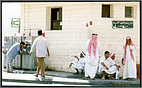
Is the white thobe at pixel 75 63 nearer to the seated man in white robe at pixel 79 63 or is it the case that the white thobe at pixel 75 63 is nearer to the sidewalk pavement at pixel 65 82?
the seated man in white robe at pixel 79 63

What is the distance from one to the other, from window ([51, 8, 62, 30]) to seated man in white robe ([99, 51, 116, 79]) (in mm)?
3237

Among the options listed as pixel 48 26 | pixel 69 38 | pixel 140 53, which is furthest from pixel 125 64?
pixel 48 26

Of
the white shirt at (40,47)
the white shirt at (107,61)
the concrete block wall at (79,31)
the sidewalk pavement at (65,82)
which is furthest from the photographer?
the concrete block wall at (79,31)

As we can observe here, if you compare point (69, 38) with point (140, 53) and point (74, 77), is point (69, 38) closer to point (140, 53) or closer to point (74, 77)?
point (74, 77)

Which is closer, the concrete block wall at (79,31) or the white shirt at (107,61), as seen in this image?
the white shirt at (107,61)

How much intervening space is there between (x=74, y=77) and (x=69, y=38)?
2045mm

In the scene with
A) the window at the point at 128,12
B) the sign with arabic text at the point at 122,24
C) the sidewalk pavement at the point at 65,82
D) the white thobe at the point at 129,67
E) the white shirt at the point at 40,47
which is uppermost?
the window at the point at 128,12

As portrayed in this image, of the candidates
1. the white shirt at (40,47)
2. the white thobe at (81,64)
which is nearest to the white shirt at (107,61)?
the white thobe at (81,64)

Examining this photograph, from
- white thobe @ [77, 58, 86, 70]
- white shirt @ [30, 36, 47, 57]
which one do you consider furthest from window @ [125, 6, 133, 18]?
white shirt @ [30, 36, 47, 57]

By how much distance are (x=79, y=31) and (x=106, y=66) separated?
2.35 meters

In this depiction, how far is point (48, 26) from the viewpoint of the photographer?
14.1 metres

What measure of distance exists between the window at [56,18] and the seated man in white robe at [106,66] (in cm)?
324

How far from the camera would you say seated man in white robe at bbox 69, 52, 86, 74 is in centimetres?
1212

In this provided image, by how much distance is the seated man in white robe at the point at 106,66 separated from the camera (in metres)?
11.5
